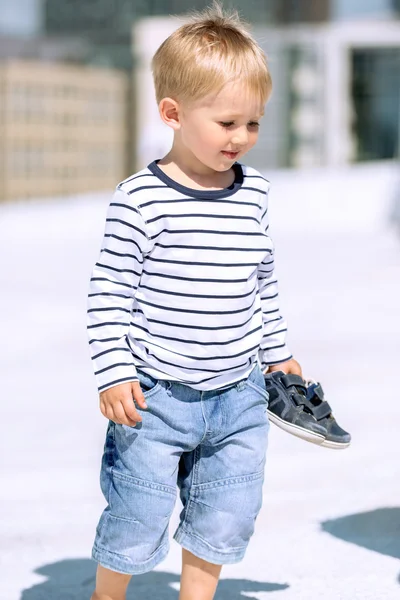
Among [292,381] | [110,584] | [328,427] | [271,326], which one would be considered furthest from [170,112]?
[110,584]

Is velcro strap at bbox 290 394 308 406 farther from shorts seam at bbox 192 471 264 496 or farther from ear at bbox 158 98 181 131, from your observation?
ear at bbox 158 98 181 131

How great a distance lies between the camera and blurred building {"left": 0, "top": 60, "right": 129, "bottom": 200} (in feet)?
98.3

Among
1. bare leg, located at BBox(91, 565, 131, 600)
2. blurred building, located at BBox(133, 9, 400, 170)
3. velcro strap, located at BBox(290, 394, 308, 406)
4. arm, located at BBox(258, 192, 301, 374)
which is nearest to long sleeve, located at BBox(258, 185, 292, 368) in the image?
arm, located at BBox(258, 192, 301, 374)

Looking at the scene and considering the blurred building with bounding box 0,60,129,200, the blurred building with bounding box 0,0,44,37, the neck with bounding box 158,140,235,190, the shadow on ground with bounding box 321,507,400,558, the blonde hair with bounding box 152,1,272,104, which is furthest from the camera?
the blurred building with bounding box 0,60,129,200

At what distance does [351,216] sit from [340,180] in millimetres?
1339

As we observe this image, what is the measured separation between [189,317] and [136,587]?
0.92 metres

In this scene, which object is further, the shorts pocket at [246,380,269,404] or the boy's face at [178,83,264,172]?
the shorts pocket at [246,380,269,404]

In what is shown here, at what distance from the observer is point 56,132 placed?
115 feet

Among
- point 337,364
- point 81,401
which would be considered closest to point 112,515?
point 81,401

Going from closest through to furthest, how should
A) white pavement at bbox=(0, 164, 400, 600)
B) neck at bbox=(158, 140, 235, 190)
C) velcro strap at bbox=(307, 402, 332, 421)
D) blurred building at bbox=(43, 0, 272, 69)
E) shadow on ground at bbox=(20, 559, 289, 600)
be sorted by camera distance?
neck at bbox=(158, 140, 235, 190)
velcro strap at bbox=(307, 402, 332, 421)
shadow on ground at bbox=(20, 559, 289, 600)
white pavement at bbox=(0, 164, 400, 600)
blurred building at bbox=(43, 0, 272, 69)

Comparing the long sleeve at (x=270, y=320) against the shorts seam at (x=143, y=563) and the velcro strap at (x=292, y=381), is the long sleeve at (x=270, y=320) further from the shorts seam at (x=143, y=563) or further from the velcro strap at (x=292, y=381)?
the shorts seam at (x=143, y=563)

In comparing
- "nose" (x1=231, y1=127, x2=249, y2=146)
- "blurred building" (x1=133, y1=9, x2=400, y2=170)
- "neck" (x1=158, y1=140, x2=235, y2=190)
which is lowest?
"blurred building" (x1=133, y1=9, x2=400, y2=170)

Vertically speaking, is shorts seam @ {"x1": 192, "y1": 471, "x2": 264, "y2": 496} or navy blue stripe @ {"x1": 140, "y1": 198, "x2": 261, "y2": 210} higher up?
navy blue stripe @ {"x1": 140, "y1": 198, "x2": 261, "y2": 210}

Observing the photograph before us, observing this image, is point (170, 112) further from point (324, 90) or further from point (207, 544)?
point (324, 90)
